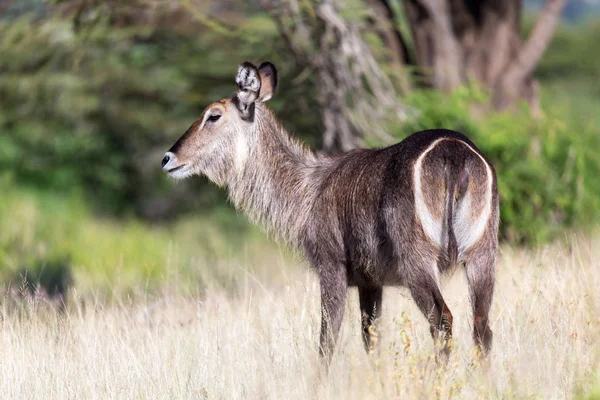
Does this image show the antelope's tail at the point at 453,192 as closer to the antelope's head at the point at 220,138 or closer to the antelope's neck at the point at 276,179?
the antelope's neck at the point at 276,179

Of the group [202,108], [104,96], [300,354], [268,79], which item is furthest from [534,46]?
[300,354]

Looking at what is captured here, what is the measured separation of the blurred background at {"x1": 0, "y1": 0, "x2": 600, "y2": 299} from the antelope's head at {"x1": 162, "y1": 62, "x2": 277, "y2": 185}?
1.58m

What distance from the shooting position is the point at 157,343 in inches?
256

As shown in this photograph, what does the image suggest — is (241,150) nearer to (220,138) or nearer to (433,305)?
(220,138)

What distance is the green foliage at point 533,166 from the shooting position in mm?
11148

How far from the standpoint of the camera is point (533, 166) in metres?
11.1

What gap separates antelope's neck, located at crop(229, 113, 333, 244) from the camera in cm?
680

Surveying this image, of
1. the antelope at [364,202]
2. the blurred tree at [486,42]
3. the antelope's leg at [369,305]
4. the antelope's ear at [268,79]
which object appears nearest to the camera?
the antelope at [364,202]

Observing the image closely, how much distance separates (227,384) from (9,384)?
1.28m

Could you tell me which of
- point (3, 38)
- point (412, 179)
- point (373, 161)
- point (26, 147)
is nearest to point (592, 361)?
point (412, 179)

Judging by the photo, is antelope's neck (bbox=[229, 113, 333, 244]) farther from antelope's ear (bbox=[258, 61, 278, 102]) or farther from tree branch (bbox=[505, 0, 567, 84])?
tree branch (bbox=[505, 0, 567, 84])

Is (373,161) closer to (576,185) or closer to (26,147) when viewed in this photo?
(576,185)

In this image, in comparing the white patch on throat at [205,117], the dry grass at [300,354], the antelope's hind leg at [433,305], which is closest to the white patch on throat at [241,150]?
the white patch on throat at [205,117]

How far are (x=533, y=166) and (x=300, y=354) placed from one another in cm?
592
